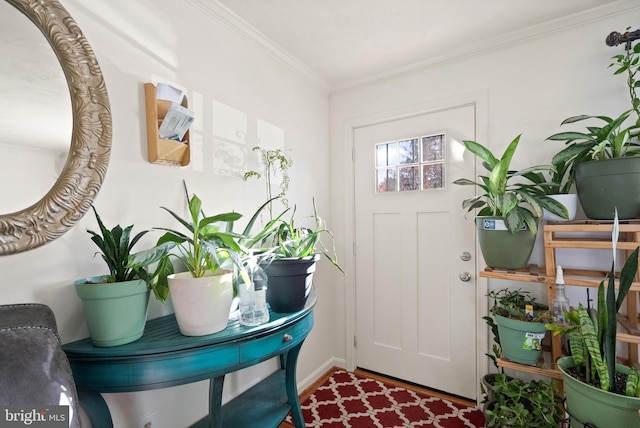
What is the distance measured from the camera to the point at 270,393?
169 cm

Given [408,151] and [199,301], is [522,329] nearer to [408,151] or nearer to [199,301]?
[408,151]

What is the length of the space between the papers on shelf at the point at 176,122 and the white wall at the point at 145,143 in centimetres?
9

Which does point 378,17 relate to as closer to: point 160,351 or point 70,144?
point 70,144

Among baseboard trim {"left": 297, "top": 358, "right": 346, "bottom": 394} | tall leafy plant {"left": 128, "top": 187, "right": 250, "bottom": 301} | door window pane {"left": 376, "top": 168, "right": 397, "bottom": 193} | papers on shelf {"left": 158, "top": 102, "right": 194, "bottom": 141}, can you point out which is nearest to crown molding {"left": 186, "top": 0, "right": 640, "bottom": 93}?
papers on shelf {"left": 158, "top": 102, "right": 194, "bottom": 141}

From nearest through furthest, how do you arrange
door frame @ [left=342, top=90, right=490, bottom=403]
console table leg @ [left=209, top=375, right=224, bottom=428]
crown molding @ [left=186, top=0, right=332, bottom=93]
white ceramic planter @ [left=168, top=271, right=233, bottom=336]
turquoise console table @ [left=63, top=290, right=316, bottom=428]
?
1. turquoise console table @ [left=63, top=290, right=316, bottom=428]
2. white ceramic planter @ [left=168, top=271, right=233, bottom=336]
3. console table leg @ [left=209, top=375, right=224, bottom=428]
4. crown molding @ [left=186, top=0, right=332, bottom=93]
5. door frame @ [left=342, top=90, right=490, bottom=403]

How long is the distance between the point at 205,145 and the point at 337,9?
3.27 feet

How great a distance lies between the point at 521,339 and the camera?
1.48m

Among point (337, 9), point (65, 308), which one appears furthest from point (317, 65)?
point (65, 308)

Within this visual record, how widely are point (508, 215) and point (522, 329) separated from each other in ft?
1.85

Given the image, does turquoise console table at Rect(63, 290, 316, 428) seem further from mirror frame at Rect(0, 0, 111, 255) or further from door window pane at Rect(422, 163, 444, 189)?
door window pane at Rect(422, 163, 444, 189)

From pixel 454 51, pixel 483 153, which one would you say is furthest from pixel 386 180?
pixel 454 51

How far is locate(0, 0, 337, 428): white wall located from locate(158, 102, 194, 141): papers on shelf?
0.09 meters

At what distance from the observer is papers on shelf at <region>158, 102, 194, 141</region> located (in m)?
1.29

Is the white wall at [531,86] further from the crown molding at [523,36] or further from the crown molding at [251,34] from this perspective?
the crown molding at [251,34]
